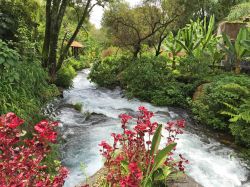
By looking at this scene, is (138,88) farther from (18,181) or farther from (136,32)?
(18,181)

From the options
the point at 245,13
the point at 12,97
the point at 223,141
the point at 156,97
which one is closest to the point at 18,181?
the point at 12,97

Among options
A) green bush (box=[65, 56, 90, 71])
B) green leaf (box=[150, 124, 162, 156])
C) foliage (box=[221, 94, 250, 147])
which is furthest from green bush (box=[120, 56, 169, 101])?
green bush (box=[65, 56, 90, 71])

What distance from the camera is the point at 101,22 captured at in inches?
605

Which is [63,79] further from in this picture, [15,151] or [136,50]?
[15,151]

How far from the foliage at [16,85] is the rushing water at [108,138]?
3.95ft

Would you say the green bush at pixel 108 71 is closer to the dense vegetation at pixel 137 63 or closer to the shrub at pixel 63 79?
the dense vegetation at pixel 137 63

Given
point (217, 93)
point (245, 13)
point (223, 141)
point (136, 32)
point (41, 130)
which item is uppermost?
point (245, 13)

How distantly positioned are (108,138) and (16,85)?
94.1 inches

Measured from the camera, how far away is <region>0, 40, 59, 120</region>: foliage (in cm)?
468

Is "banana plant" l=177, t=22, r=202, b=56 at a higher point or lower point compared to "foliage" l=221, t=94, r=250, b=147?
higher

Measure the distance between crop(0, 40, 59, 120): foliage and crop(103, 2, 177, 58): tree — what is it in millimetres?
9683

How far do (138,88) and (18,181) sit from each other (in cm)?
1019

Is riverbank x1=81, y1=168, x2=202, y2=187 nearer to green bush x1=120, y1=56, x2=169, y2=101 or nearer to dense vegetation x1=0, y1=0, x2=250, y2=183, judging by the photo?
dense vegetation x1=0, y1=0, x2=250, y2=183

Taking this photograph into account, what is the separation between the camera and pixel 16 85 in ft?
16.8
